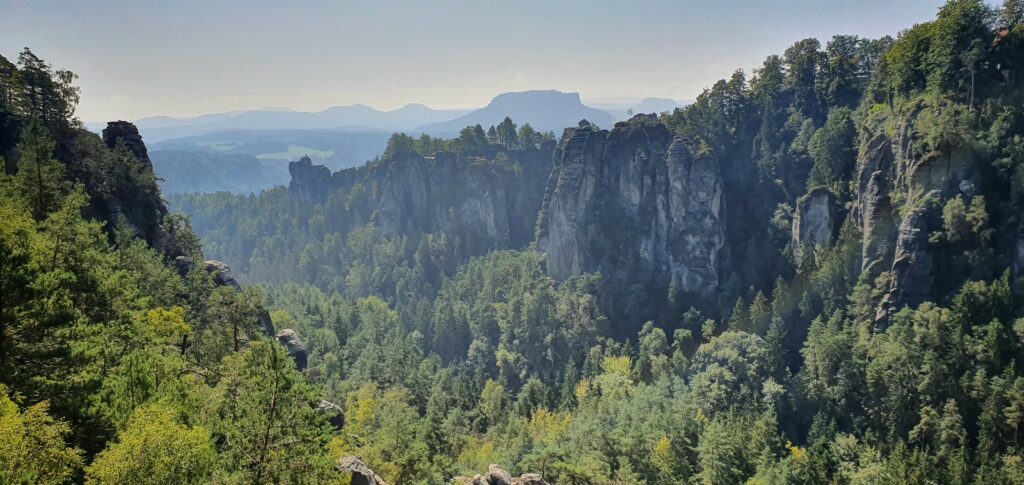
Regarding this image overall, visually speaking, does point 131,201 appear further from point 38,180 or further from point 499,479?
point 499,479

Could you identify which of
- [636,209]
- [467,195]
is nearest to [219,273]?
[636,209]

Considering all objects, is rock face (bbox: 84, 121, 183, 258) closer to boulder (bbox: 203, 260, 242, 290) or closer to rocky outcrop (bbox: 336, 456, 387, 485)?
boulder (bbox: 203, 260, 242, 290)

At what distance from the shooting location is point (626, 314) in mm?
95062

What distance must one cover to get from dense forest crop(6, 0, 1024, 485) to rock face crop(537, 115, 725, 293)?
0.50 meters

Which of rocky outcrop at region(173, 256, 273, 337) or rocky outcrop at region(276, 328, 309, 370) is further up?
rocky outcrop at region(173, 256, 273, 337)

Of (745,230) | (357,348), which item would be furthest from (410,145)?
(745,230)

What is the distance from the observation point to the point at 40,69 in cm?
5609

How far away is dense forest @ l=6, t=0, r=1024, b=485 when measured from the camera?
20453mm

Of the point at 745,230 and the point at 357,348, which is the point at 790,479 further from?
the point at 357,348

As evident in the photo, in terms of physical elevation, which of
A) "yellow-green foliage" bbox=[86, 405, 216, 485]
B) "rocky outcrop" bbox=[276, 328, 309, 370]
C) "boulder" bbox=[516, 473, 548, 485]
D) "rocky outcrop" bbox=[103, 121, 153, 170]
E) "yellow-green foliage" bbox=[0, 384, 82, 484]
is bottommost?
"boulder" bbox=[516, 473, 548, 485]

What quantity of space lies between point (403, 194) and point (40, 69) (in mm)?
97403

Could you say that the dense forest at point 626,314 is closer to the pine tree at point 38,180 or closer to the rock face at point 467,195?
the pine tree at point 38,180

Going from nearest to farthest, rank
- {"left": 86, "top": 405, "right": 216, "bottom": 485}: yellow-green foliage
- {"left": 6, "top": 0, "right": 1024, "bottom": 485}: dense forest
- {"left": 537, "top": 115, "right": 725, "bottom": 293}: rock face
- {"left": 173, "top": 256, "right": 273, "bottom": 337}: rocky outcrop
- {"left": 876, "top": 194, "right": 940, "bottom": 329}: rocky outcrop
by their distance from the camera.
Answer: {"left": 86, "top": 405, "right": 216, "bottom": 485}: yellow-green foliage → {"left": 6, "top": 0, "right": 1024, "bottom": 485}: dense forest → {"left": 173, "top": 256, "right": 273, "bottom": 337}: rocky outcrop → {"left": 876, "top": 194, "right": 940, "bottom": 329}: rocky outcrop → {"left": 537, "top": 115, "right": 725, "bottom": 293}: rock face

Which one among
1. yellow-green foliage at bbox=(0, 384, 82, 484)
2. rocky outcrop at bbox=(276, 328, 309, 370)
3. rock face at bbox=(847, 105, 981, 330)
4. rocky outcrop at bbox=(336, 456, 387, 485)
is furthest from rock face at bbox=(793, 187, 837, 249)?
yellow-green foliage at bbox=(0, 384, 82, 484)
